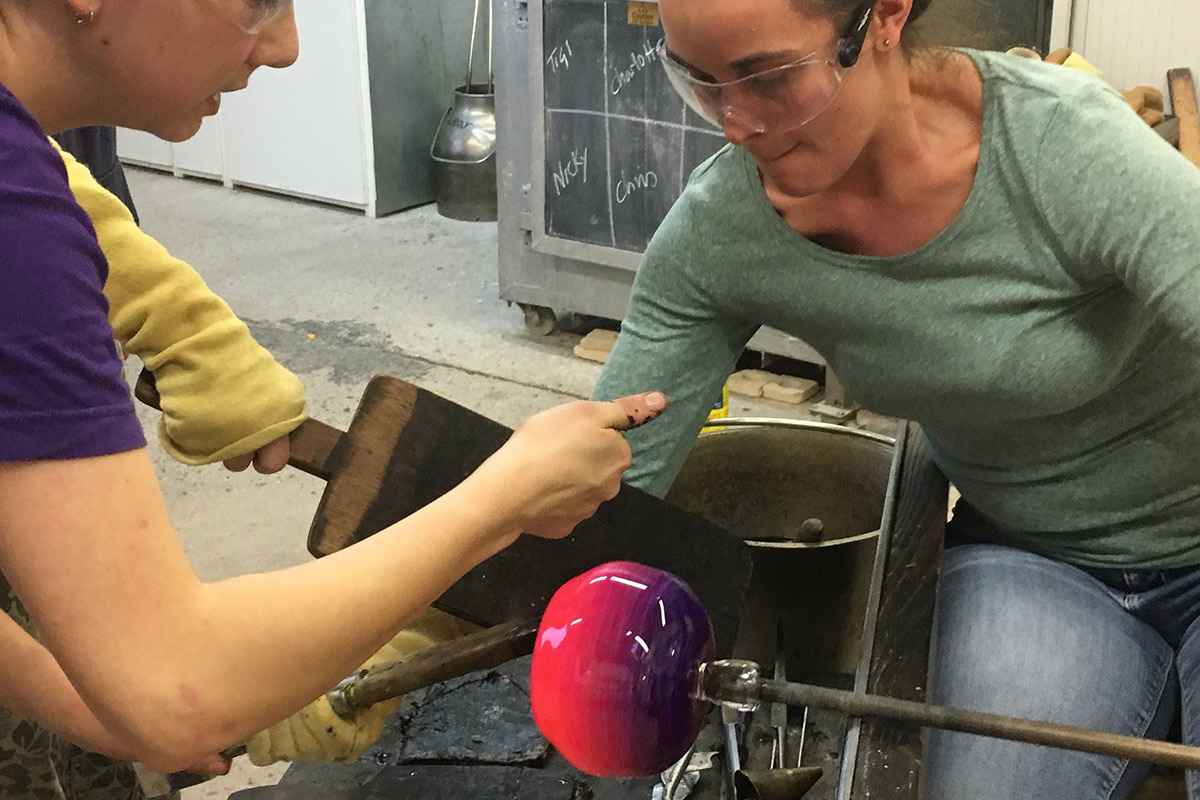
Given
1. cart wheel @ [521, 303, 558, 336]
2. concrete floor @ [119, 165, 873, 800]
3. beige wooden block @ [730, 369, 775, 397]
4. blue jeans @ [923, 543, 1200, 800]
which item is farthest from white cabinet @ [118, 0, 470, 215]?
blue jeans @ [923, 543, 1200, 800]

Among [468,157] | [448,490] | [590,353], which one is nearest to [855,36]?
[448,490]

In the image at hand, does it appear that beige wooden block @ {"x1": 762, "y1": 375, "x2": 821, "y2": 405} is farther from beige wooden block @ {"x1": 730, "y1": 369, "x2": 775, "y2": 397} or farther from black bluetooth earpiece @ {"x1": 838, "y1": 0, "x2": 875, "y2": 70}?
black bluetooth earpiece @ {"x1": 838, "y1": 0, "x2": 875, "y2": 70}

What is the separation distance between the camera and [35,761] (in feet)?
4.32

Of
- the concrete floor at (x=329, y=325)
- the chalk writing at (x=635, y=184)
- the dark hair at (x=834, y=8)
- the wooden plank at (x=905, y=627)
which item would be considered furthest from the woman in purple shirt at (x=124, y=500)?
the chalk writing at (x=635, y=184)

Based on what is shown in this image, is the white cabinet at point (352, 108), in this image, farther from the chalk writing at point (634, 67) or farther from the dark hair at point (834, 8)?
the dark hair at point (834, 8)

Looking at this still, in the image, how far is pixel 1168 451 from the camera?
1376mm

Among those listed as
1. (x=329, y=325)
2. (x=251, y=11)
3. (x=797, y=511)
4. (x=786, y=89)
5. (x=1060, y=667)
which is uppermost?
(x=251, y=11)

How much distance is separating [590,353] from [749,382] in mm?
568

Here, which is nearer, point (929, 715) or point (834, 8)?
point (929, 715)

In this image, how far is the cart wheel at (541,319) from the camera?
407 cm

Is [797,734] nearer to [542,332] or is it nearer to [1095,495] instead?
[1095,495]

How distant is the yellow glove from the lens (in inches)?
50.9

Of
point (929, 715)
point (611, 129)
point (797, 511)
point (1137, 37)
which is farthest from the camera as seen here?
point (611, 129)

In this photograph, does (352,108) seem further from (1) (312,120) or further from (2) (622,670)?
(2) (622,670)
